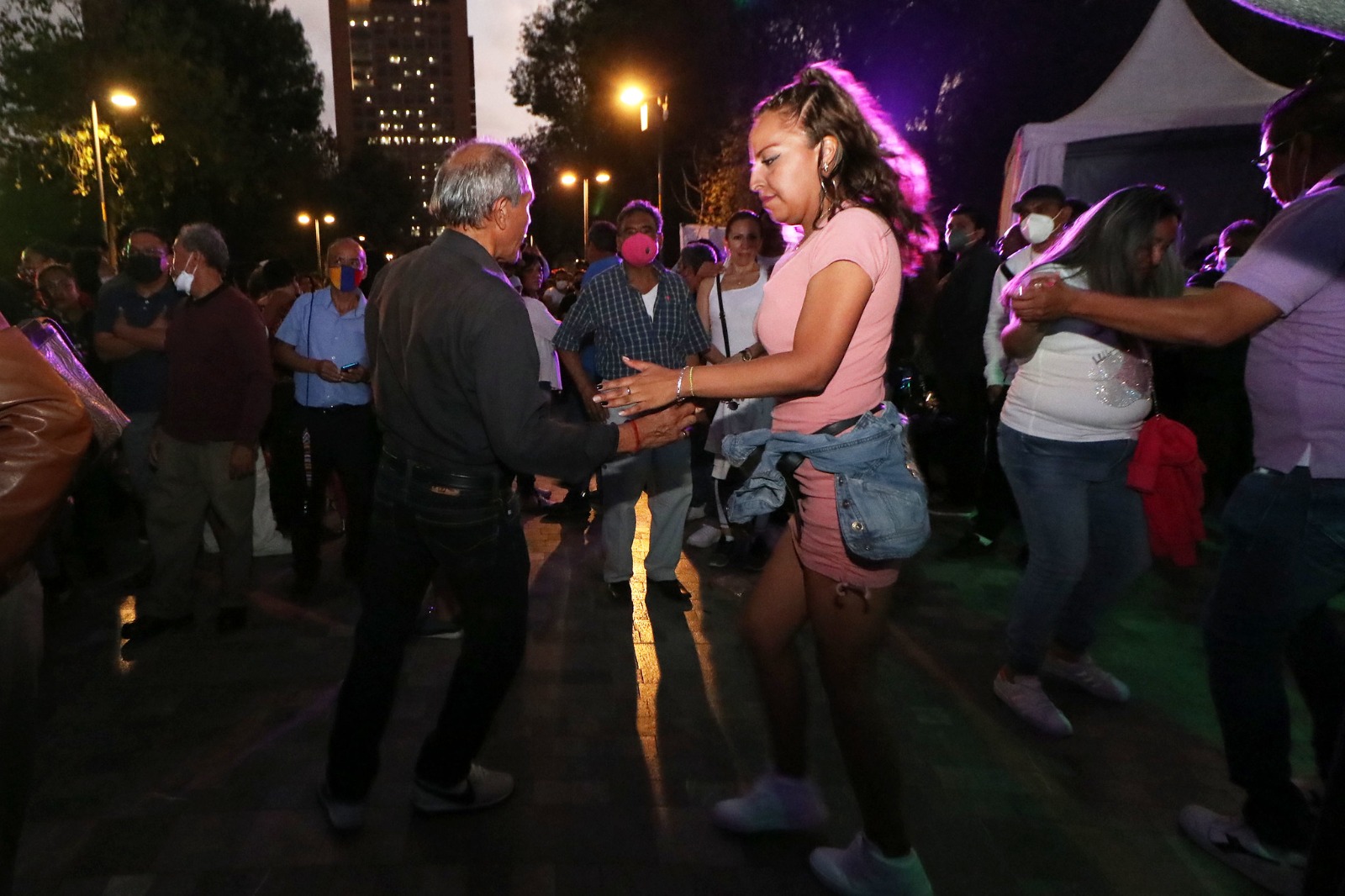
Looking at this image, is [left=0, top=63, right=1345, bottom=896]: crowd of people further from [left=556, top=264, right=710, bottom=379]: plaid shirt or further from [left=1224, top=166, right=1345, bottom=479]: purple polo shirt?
[left=556, top=264, right=710, bottom=379]: plaid shirt

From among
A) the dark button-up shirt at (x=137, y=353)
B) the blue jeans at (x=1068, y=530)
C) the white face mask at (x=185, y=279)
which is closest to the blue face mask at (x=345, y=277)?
the white face mask at (x=185, y=279)

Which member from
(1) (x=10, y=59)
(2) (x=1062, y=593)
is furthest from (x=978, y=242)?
(1) (x=10, y=59)

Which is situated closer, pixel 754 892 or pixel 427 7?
pixel 754 892

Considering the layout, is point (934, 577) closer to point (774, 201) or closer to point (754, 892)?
point (754, 892)

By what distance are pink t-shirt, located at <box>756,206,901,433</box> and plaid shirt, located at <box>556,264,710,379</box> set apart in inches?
97.4

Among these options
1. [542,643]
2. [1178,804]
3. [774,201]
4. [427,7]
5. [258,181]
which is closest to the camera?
[774,201]

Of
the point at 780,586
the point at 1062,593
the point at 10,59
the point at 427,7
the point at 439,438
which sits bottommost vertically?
the point at 1062,593

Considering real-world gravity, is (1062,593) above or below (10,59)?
below

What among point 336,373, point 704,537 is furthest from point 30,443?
point 704,537

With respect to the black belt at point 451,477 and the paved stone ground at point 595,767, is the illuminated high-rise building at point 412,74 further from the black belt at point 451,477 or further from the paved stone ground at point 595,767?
the black belt at point 451,477

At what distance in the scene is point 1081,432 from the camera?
11.4 ft

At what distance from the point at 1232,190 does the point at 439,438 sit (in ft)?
31.9

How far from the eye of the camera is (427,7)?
614 feet

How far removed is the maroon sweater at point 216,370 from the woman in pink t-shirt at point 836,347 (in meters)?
2.79
